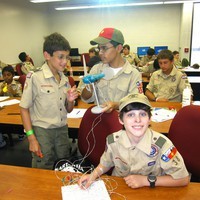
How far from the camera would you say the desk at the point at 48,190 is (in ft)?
3.22

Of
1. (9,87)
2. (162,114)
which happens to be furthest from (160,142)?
(9,87)

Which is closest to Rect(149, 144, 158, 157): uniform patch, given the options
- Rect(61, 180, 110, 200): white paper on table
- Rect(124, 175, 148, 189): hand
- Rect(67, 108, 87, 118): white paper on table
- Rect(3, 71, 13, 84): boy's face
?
Rect(124, 175, 148, 189): hand

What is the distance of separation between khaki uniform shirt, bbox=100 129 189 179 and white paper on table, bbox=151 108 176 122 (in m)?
0.90

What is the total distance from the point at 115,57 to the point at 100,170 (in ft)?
3.20

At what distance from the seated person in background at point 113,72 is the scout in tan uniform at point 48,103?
9.2 inches

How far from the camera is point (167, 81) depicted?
113 inches

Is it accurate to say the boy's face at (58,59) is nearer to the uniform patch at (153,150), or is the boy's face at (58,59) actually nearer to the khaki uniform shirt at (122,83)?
the khaki uniform shirt at (122,83)

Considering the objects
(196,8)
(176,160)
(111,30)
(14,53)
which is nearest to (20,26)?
(14,53)

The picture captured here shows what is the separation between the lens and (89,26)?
29.0 feet

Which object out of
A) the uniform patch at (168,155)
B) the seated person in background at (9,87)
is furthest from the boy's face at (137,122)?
the seated person in background at (9,87)

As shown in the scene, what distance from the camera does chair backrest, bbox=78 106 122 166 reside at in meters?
1.42

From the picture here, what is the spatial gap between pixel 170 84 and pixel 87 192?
218 cm

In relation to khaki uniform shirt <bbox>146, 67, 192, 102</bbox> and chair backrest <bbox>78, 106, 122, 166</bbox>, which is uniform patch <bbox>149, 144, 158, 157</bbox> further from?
khaki uniform shirt <bbox>146, 67, 192, 102</bbox>

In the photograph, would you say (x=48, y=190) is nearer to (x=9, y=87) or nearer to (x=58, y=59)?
(x=58, y=59)
